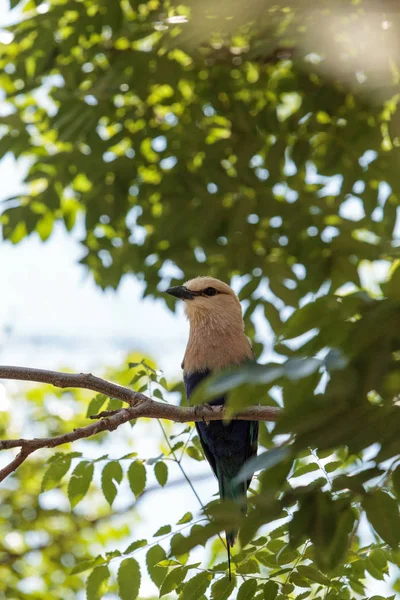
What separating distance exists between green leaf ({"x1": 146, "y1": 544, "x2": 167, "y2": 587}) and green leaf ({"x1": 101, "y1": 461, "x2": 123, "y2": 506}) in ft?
0.96

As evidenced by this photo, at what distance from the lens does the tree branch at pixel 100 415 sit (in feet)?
9.12

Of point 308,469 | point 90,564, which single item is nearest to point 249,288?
point 308,469

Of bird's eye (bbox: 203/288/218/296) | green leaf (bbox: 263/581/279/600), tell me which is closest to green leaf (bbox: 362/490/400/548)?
green leaf (bbox: 263/581/279/600)

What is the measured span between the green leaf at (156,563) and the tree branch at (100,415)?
533mm

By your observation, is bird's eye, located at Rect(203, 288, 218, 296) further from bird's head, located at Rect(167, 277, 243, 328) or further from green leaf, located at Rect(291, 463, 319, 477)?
green leaf, located at Rect(291, 463, 319, 477)

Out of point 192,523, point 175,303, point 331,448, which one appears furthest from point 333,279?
point 331,448

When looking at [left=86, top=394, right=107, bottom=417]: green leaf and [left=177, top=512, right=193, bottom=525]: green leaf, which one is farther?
[left=86, top=394, right=107, bottom=417]: green leaf

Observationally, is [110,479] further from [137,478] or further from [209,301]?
[209,301]

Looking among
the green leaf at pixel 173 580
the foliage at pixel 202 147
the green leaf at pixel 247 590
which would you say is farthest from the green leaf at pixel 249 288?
the green leaf at pixel 247 590

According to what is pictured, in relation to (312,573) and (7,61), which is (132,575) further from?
(7,61)

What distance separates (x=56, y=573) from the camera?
643 centimetres

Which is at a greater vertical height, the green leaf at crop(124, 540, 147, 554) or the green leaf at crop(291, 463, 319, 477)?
the green leaf at crop(291, 463, 319, 477)

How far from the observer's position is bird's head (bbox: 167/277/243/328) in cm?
482

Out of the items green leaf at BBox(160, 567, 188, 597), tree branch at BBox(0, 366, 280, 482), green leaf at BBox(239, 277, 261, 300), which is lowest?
green leaf at BBox(160, 567, 188, 597)
